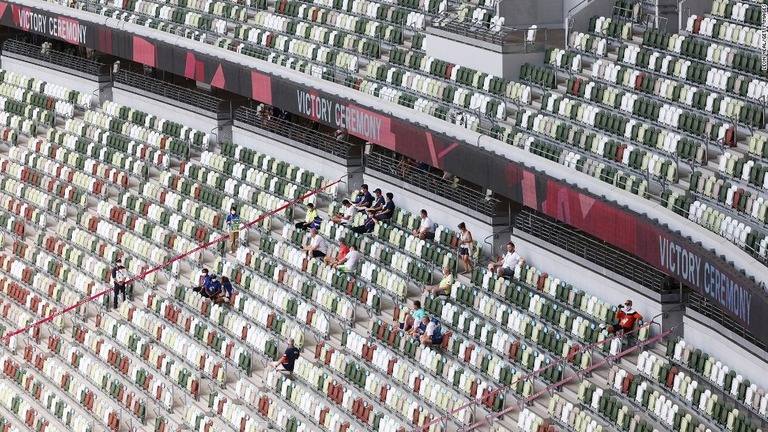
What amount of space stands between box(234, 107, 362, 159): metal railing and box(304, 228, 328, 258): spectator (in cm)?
246

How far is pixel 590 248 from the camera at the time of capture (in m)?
21.7

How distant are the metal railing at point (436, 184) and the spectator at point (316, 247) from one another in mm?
1726

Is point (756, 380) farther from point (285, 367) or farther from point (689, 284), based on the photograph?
point (285, 367)

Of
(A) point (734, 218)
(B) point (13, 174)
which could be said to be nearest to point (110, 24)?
(B) point (13, 174)

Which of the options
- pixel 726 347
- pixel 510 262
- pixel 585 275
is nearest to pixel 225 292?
pixel 510 262

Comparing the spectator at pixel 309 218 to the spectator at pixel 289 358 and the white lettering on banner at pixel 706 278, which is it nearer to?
the spectator at pixel 289 358

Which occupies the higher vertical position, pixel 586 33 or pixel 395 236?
pixel 586 33

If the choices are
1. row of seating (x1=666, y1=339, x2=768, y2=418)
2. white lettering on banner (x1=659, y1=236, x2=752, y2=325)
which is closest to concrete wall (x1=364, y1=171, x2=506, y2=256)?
white lettering on banner (x1=659, y1=236, x2=752, y2=325)

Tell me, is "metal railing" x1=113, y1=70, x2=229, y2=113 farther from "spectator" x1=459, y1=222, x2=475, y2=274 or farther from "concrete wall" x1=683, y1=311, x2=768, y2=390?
"concrete wall" x1=683, y1=311, x2=768, y2=390

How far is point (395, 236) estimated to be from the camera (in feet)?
80.3

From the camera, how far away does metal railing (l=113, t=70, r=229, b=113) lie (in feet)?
101

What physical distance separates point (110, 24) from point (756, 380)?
61.3 feet

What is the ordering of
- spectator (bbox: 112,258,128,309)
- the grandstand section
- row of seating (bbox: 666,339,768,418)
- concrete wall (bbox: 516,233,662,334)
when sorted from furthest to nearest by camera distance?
1. spectator (bbox: 112,258,128,309)
2. concrete wall (bbox: 516,233,662,334)
3. the grandstand section
4. row of seating (bbox: 666,339,768,418)

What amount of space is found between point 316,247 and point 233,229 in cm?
219
